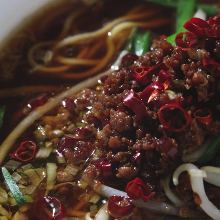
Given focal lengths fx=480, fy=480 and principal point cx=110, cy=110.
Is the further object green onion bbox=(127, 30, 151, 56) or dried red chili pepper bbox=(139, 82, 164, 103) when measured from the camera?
green onion bbox=(127, 30, 151, 56)

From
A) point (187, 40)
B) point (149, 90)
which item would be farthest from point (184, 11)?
point (149, 90)

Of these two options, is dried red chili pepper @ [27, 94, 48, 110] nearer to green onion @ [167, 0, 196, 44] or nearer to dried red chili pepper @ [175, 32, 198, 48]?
dried red chili pepper @ [175, 32, 198, 48]

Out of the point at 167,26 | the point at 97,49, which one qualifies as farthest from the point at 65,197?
the point at 167,26

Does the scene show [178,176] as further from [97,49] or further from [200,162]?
[97,49]

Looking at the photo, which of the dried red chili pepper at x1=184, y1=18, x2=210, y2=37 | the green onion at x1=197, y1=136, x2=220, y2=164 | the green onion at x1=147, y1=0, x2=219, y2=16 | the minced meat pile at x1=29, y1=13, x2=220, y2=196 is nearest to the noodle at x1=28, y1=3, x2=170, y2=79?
the green onion at x1=147, y1=0, x2=219, y2=16

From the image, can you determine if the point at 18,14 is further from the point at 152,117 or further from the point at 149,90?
the point at 152,117
